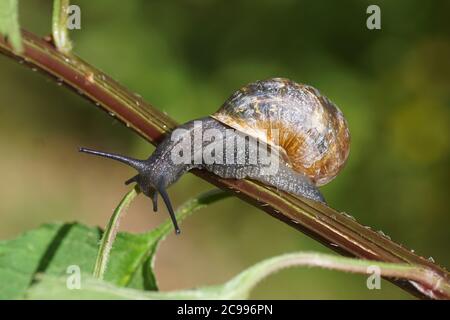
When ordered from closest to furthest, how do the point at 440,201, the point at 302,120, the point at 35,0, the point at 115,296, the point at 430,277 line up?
the point at 115,296 < the point at 430,277 < the point at 302,120 < the point at 440,201 < the point at 35,0

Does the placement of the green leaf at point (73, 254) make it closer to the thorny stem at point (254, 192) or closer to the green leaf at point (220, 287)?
the thorny stem at point (254, 192)

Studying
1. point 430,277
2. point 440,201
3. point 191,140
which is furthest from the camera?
point 440,201

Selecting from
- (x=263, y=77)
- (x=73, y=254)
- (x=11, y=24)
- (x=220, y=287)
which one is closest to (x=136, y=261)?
(x=73, y=254)

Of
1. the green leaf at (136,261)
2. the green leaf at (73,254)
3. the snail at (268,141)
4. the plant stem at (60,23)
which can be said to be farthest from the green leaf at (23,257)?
the plant stem at (60,23)

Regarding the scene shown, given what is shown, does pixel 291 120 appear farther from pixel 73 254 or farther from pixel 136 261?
pixel 73 254

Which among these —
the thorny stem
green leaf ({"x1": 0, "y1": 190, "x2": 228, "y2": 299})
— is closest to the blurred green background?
green leaf ({"x1": 0, "y1": 190, "x2": 228, "y2": 299})
